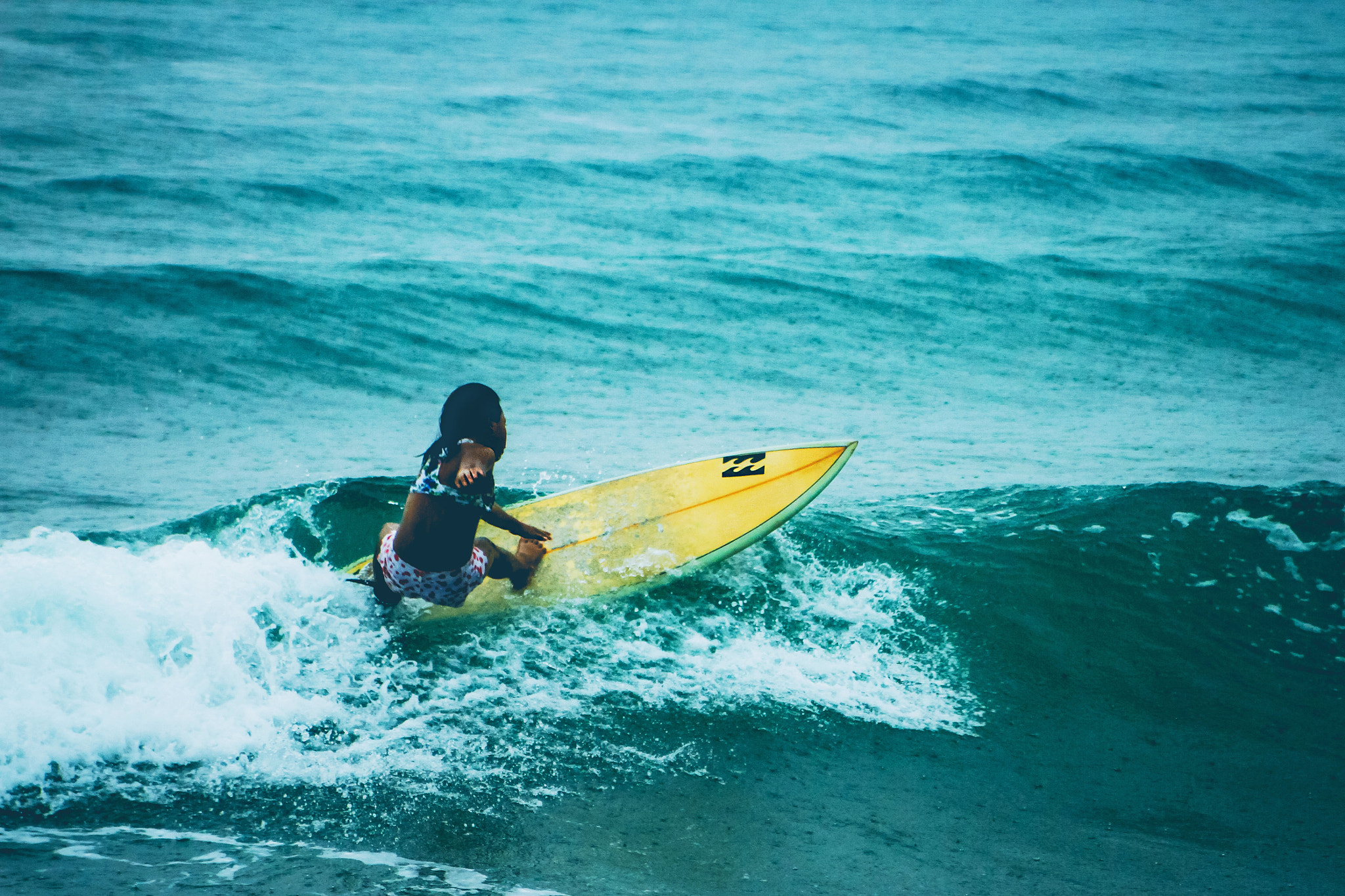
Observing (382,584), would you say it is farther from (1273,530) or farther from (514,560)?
(1273,530)

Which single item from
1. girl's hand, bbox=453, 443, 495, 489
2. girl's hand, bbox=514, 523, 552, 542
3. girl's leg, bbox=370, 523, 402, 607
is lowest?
girl's leg, bbox=370, 523, 402, 607

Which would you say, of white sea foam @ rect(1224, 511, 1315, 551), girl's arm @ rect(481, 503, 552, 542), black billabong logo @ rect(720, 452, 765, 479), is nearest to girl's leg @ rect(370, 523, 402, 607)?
girl's arm @ rect(481, 503, 552, 542)

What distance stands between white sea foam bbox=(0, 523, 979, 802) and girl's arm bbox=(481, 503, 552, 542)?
0.60m

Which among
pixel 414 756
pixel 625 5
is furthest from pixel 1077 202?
pixel 625 5

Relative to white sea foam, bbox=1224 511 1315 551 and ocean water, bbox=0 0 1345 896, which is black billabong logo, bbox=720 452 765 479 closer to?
ocean water, bbox=0 0 1345 896

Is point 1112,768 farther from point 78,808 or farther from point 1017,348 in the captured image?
point 1017,348

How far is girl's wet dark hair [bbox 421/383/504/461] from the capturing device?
196 inches

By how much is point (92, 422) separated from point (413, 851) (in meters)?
7.25

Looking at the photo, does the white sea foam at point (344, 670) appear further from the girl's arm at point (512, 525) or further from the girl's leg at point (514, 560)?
the girl's arm at point (512, 525)

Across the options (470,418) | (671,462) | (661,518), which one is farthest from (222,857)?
(671,462)

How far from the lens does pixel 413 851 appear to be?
3.87m

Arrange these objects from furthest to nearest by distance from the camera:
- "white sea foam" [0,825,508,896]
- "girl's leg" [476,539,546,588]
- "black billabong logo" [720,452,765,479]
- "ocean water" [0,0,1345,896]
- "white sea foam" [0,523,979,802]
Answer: "black billabong logo" [720,452,765,479]
"girl's leg" [476,539,546,588]
"white sea foam" [0,523,979,802]
"ocean water" [0,0,1345,896]
"white sea foam" [0,825,508,896]

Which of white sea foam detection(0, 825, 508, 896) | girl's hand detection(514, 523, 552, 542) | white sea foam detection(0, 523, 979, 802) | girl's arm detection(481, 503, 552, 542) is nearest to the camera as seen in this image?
white sea foam detection(0, 825, 508, 896)

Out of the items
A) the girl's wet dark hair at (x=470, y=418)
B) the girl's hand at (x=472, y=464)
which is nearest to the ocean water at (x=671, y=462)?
the girl's hand at (x=472, y=464)
